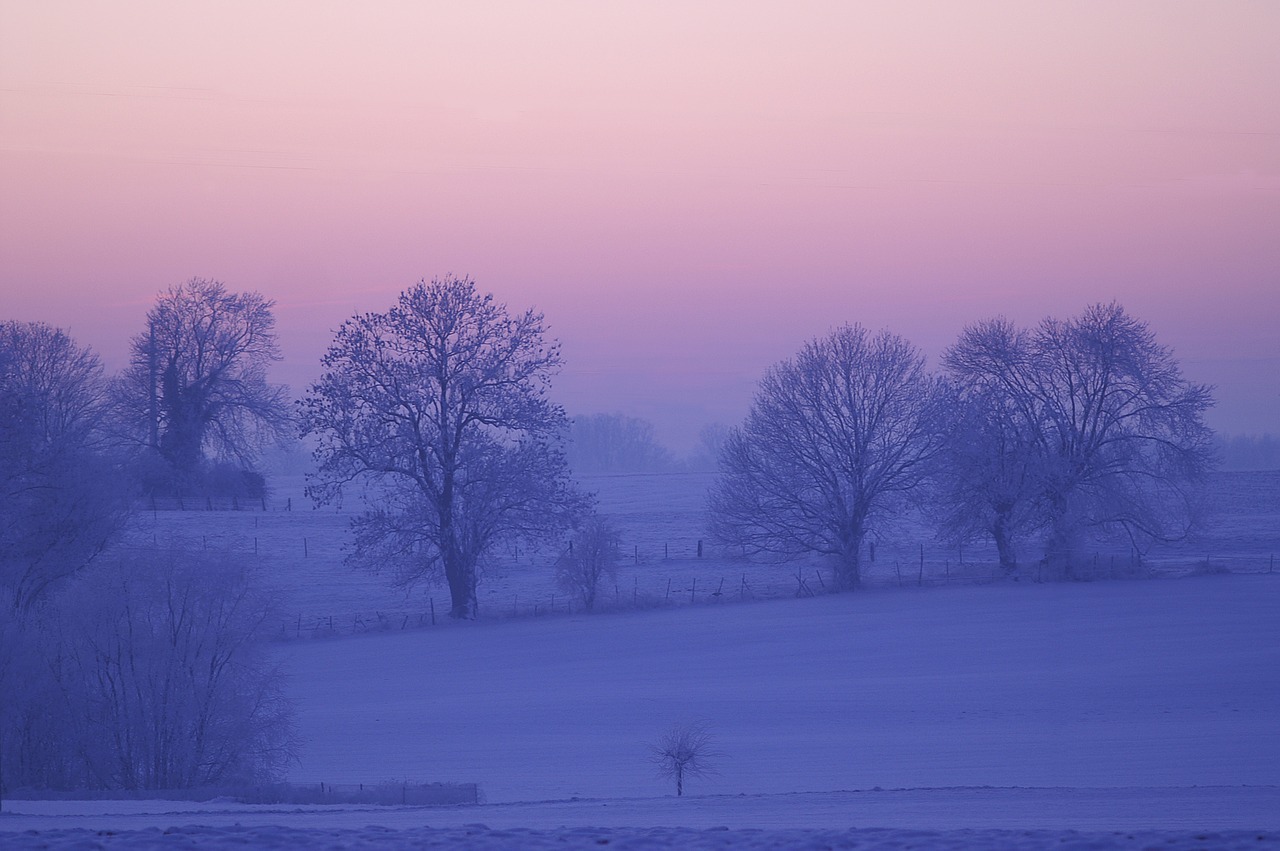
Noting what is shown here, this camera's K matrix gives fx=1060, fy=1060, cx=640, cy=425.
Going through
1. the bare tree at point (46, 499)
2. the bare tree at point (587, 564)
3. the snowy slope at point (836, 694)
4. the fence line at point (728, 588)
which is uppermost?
the bare tree at point (46, 499)

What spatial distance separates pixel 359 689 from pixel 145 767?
328 inches

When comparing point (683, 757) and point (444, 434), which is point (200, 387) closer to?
point (444, 434)

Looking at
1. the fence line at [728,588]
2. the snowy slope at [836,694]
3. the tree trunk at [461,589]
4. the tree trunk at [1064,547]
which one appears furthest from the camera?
the tree trunk at [1064,547]

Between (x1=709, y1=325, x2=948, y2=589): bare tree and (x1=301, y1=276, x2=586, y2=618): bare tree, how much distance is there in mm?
9469

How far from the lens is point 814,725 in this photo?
21.2m

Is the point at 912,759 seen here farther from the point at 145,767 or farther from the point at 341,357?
the point at 341,357

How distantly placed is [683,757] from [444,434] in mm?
22791

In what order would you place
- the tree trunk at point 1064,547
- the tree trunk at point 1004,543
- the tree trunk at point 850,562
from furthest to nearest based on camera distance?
the tree trunk at point 1004,543 → the tree trunk at point 1064,547 → the tree trunk at point 850,562

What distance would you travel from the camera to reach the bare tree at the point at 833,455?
43.1m

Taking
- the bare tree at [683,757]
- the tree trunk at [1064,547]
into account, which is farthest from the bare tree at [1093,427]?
the bare tree at [683,757]

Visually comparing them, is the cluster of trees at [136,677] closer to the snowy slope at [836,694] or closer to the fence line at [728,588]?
the snowy slope at [836,694]

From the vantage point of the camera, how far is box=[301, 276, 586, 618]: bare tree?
119 ft

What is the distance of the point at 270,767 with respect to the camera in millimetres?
18578

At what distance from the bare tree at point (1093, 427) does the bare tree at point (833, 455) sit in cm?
358
